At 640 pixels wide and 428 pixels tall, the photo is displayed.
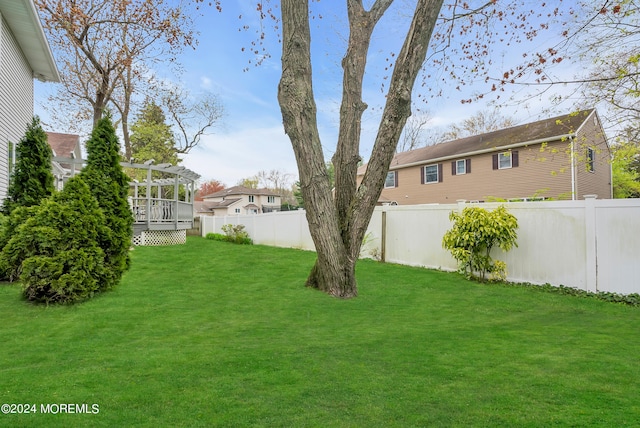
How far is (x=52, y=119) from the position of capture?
1762cm

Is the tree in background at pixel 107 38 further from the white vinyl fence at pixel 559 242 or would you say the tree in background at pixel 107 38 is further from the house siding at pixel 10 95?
the white vinyl fence at pixel 559 242

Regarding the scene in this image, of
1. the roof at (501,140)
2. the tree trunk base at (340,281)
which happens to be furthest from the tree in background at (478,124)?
the tree trunk base at (340,281)

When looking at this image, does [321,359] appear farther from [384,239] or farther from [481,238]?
[384,239]

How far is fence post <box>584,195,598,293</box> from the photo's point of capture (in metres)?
5.83

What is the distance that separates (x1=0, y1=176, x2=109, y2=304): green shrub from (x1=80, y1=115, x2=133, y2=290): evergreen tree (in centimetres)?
→ 18

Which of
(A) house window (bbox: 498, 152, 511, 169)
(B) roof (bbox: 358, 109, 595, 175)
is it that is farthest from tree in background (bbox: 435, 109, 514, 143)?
(A) house window (bbox: 498, 152, 511, 169)

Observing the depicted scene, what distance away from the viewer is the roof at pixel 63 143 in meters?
15.3

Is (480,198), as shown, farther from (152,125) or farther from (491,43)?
(152,125)

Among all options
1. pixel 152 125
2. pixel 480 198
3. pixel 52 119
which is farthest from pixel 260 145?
pixel 480 198

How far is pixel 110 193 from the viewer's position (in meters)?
5.75

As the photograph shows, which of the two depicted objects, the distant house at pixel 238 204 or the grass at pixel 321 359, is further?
the distant house at pixel 238 204

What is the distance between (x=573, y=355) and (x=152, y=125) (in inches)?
1143

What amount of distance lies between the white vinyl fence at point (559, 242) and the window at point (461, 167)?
Answer: 1021 centimetres

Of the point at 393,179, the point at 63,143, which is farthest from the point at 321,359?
the point at 393,179
